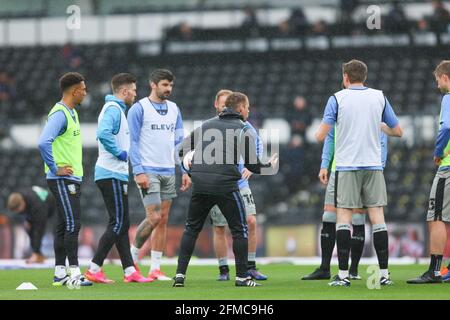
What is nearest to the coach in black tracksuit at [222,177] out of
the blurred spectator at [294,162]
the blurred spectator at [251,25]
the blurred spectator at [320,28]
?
the blurred spectator at [294,162]

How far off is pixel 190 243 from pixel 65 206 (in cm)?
137

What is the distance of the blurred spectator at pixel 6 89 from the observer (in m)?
31.5

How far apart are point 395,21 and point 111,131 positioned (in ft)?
64.5

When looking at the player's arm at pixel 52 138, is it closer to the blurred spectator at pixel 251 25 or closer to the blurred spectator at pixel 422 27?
the blurred spectator at pixel 422 27

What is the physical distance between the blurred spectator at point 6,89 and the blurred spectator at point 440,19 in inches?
498

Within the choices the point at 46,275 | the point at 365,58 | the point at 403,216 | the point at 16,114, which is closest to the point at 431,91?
the point at 365,58

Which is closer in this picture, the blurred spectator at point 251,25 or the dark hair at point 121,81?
the dark hair at point 121,81

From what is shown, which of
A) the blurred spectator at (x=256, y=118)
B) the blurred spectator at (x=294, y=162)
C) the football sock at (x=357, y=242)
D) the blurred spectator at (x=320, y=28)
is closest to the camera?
the football sock at (x=357, y=242)

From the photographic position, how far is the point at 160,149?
39.9 ft

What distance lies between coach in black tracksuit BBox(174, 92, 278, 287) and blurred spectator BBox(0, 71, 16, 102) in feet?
71.6

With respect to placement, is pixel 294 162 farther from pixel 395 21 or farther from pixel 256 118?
pixel 395 21

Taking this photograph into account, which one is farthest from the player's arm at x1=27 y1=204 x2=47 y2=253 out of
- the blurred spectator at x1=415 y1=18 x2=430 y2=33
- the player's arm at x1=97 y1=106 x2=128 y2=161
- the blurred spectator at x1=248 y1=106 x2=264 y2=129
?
the blurred spectator at x1=415 y1=18 x2=430 y2=33

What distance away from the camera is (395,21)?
29.5 m

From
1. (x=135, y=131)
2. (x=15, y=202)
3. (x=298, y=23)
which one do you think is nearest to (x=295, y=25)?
(x=298, y=23)
